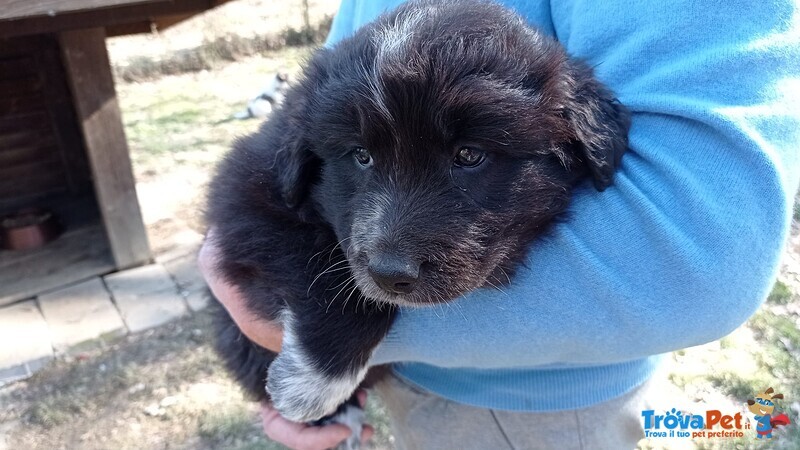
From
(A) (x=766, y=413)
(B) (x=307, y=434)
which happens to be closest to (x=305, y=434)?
(B) (x=307, y=434)

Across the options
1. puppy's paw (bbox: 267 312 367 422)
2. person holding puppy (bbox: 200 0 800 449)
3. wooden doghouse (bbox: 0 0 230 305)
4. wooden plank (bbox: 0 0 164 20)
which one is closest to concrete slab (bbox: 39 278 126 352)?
wooden doghouse (bbox: 0 0 230 305)

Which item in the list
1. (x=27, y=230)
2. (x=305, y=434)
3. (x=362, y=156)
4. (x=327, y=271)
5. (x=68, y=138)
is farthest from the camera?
(x=68, y=138)

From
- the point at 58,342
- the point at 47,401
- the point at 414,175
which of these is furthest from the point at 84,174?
the point at 414,175

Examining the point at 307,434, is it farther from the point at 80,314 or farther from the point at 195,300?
the point at 80,314

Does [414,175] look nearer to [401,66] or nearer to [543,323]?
[401,66]

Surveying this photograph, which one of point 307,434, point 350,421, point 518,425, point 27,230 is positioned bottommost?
point 27,230
